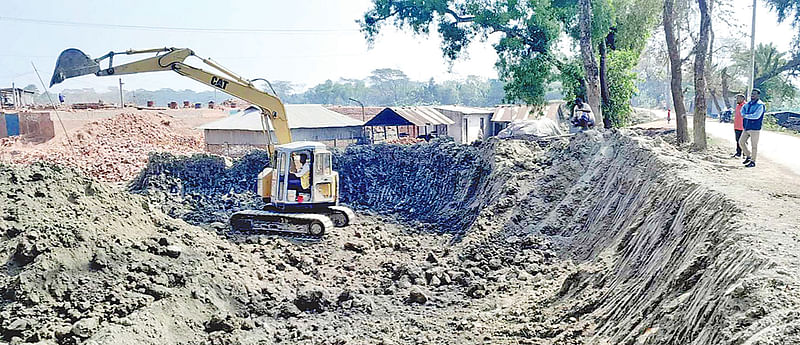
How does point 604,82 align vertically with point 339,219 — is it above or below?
above

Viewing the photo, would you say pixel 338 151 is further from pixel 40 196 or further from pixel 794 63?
pixel 794 63

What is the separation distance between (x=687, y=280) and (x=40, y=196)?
30.2 feet

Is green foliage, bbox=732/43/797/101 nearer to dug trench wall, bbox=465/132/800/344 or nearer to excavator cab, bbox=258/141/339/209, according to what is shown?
dug trench wall, bbox=465/132/800/344

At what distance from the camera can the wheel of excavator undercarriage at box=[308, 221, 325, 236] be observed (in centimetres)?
1221

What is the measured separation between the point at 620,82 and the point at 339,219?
13.6 metres

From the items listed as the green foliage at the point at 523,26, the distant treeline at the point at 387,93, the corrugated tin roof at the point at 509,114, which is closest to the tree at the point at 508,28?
the green foliage at the point at 523,26

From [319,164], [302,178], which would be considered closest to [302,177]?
[302,178]

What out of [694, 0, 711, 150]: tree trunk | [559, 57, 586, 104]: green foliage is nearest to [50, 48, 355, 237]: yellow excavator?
[694, 0, 711, 150]: tree trunk

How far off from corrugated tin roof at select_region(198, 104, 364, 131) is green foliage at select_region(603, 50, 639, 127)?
12408 mm

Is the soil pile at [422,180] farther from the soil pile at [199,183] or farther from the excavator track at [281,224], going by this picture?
the excavator track at [281,224]

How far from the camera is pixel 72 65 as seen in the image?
13.2 m

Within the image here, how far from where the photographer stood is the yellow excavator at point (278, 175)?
12508mm

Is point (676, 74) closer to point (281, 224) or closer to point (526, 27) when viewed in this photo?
point (526, 27)

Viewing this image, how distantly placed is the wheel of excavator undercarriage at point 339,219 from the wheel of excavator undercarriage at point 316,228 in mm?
1038
